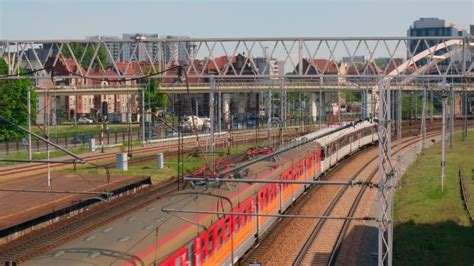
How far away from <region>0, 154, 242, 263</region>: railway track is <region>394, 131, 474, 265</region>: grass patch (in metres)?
11.1

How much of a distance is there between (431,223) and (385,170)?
11.9 metres

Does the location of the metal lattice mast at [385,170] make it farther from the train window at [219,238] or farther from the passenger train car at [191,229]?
the train window at [219,238]

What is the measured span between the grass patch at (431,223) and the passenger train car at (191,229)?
466 cm

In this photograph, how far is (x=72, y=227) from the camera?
27234 millimetres

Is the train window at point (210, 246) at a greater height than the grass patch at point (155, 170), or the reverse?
the train window at point (210, 246)

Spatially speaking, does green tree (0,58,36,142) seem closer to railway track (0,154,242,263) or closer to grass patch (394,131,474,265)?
railway track (0,154,242,263)

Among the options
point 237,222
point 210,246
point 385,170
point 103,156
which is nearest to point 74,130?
point 103,156

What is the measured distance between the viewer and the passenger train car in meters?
13.3

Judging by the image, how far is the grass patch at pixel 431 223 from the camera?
22328 mm

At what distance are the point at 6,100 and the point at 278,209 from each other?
33.7m

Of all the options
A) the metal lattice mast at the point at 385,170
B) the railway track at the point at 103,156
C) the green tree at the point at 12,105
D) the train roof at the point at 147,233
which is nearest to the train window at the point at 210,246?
the train roof at the point at 147,233

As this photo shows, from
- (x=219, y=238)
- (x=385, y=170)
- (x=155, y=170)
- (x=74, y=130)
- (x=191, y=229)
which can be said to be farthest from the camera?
(x=74, y=130)

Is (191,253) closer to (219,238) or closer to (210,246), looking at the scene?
(210,246)

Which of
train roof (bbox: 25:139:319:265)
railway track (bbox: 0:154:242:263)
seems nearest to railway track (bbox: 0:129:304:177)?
railway track (bbox: 0:154:242:263)
